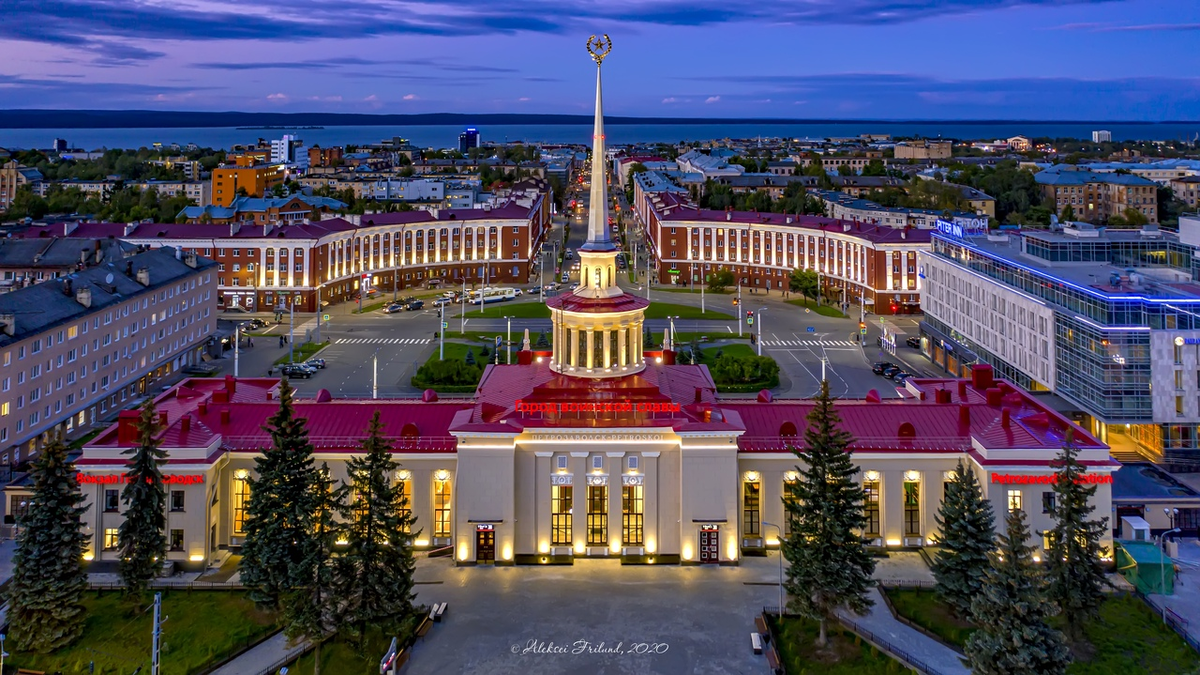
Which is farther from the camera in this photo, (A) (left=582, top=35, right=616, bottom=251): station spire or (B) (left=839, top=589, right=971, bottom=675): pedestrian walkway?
(A) (left=582, top=35, right=616, bottom=251): station spire

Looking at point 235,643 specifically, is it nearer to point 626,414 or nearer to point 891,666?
point 626,414

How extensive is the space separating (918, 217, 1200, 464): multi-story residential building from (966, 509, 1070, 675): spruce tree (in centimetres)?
3414

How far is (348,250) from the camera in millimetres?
133750

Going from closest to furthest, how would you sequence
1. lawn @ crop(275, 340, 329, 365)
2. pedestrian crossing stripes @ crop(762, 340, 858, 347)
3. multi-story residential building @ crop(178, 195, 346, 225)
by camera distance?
1. lawn @ crop(275, 340, 329, 365)
2. pedestrian crossing stripes @ crop(762, 340, 858, 347)
3. multi-story residential building @ crop(178, 195, 346, 225)

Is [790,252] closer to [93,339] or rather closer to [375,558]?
[93,339]

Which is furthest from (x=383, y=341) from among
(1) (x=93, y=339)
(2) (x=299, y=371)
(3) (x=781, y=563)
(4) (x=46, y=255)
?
(3) (x=781, y=563)

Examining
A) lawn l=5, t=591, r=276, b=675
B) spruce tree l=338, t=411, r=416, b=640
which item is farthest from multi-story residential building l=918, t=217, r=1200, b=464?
lawn l=5, t=591, r=276, b=675

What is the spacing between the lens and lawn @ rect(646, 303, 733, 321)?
395 ft

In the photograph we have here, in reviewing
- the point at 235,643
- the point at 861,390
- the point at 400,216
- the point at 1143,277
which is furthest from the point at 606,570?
the point at 400,216

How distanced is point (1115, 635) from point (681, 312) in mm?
84116

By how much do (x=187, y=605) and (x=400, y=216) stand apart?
107m

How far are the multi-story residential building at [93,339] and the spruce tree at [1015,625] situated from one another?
5732 cm

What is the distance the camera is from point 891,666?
38.0 meters

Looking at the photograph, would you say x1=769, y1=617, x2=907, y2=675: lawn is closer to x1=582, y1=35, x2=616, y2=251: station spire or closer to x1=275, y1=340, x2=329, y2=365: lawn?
x1=582, y1=35, x2=616, y2=251: station spire
